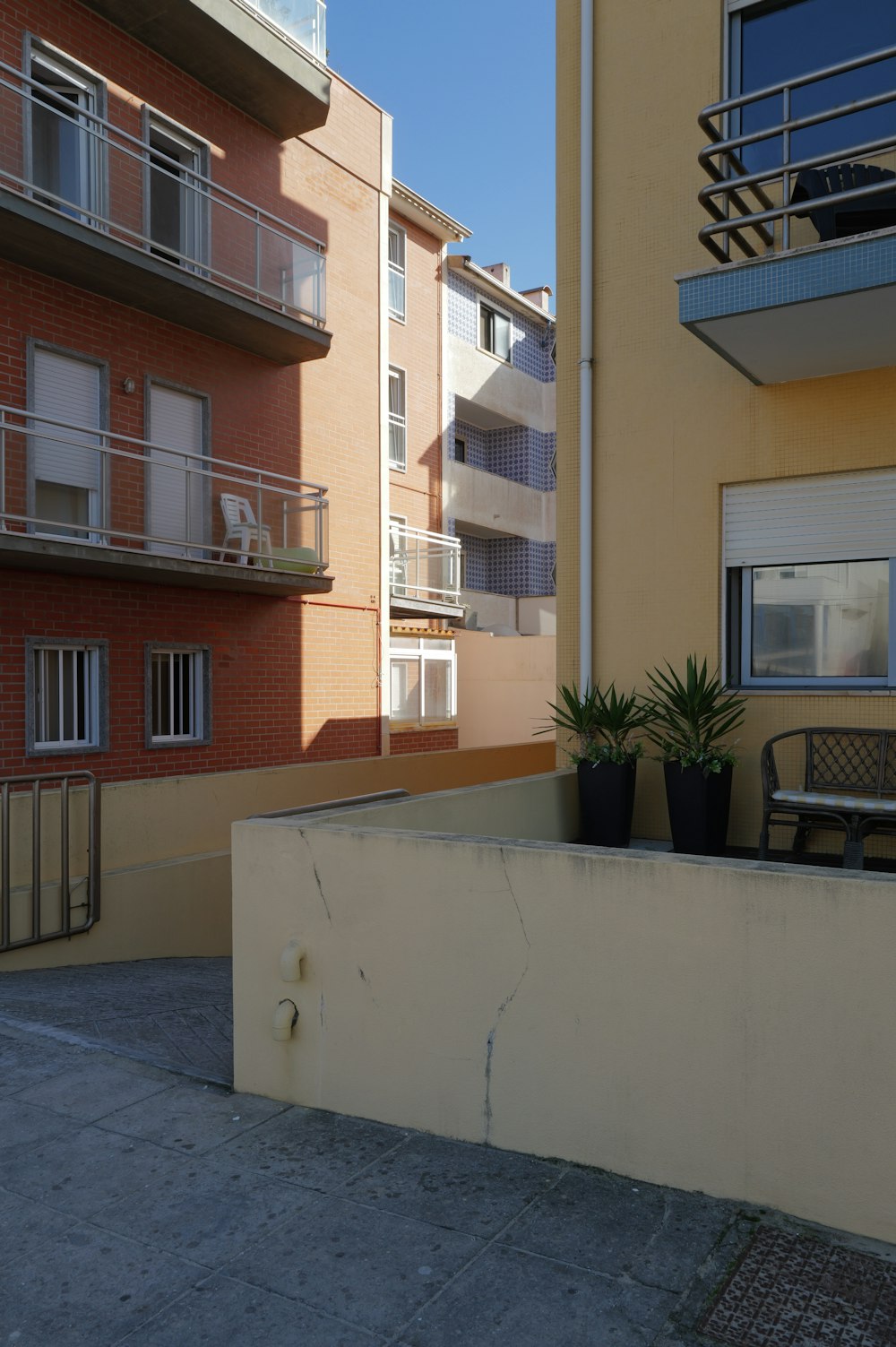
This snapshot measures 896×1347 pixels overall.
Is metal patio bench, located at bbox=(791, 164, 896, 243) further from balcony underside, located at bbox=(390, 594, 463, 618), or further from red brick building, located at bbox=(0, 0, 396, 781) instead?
balcony underside, located at bbox=(390, 594, 463, 618)

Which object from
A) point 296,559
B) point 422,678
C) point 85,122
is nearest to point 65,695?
point 296,559

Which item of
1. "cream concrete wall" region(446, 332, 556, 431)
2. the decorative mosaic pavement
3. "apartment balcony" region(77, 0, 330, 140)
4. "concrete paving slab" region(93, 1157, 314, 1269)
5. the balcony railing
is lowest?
"concrete paving slab" region(93, 1157, 314, 1269)

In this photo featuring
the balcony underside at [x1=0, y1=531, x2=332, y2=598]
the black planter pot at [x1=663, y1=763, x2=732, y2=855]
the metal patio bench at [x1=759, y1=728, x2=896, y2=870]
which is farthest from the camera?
the balcony underside at [x1=0, y1=531, x2=332, y2=598]

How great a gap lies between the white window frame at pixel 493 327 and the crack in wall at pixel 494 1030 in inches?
836

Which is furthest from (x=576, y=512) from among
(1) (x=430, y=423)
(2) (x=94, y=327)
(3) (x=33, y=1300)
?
(1) (x=430, y=423)

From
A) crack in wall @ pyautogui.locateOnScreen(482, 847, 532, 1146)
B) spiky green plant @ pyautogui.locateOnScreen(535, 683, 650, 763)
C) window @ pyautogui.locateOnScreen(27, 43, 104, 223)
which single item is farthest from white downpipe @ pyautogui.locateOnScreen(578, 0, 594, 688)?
window @ pyautogui.locateOnScreen(27, 43, 104, 223)

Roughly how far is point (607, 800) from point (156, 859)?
391cm

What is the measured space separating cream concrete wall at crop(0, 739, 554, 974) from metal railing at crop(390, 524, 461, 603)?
8083 mm

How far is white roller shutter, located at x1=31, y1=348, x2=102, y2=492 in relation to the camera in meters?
11.2

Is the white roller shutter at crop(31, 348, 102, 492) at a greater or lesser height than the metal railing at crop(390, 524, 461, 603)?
greater

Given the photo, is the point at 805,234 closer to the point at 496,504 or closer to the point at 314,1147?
the point at 314,1147

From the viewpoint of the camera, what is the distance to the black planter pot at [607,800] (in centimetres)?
690

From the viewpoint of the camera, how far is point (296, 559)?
13.6 meters

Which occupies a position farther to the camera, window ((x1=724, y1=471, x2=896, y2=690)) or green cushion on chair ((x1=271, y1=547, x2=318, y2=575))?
green cushion on chair ((x1=271, y1=547, x2=318, y2=575))
